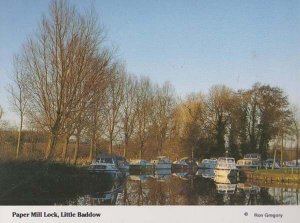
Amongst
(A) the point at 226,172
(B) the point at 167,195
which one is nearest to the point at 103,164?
(B) the point at 167,195

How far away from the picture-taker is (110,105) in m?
1.96

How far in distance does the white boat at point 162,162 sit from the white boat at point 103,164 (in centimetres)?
38

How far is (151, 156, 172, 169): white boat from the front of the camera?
2.42 metres

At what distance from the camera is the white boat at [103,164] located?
2.02 metres

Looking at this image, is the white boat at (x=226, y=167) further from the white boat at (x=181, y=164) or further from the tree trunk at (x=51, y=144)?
the tree trunk at (x=51, y=144)

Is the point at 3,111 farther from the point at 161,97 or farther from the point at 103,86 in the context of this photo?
the point at 161,97

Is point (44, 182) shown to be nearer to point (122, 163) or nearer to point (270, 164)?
point (122, 163)

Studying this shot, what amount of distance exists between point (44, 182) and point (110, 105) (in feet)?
1.46

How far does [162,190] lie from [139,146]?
9.7 inches

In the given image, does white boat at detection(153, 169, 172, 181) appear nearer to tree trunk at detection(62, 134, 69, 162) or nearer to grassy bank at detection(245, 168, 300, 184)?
grassy bank at detection(245, 168, 300, 184)

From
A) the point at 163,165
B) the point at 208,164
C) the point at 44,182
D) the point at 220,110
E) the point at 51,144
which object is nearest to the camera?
the point at 44,182

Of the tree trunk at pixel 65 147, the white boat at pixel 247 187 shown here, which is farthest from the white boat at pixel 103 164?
the white boat at pixel 247 187

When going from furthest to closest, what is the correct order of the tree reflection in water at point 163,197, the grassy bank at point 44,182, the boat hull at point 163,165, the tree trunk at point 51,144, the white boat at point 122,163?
the boat hull at point 163,165
the white boat at point 122,163
the tree trunk at point 51,144
the tree reflection in water at point 163,197
the grassy bank at point 44,182

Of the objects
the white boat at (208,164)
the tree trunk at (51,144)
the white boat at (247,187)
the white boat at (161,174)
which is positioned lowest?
the white boat at (247,187)
